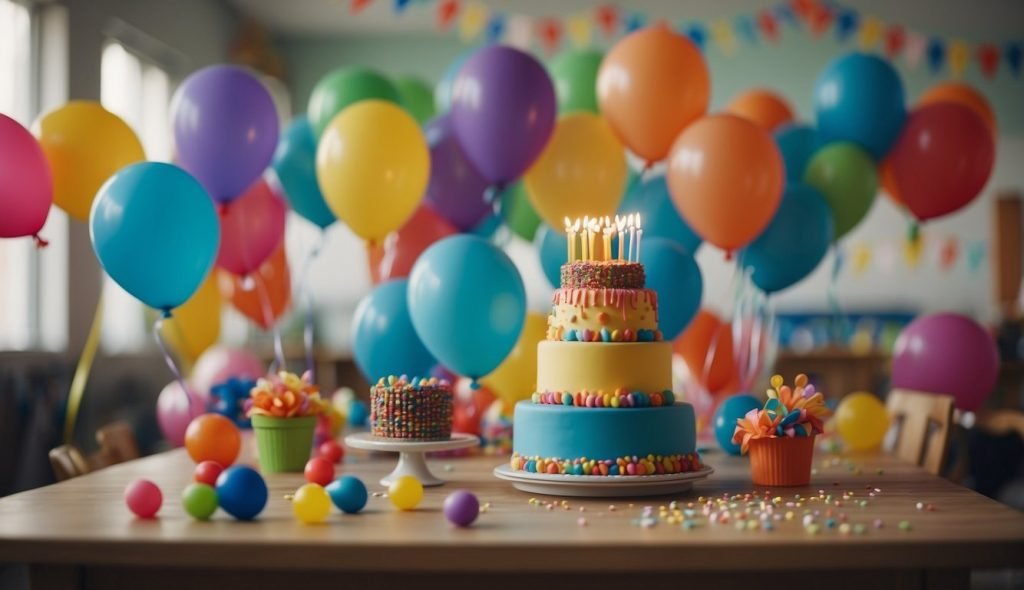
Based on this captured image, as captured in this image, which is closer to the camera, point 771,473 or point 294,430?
point 771,473

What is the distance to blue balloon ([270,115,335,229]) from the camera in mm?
3580

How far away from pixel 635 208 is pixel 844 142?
766 millimetres

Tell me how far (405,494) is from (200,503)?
1.26 ft

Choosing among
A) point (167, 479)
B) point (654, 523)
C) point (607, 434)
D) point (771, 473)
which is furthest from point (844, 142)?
point (167, 479)

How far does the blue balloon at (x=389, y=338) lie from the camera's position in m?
2.96

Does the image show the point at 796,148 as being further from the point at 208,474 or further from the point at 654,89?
the point at 208,474

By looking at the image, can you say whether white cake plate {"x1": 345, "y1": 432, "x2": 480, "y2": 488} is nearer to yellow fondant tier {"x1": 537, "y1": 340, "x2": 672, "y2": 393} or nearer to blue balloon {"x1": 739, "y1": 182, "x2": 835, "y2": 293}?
yellow fondant tier {"x1": 537, "y1": 340, "x2": 672, "y2": 393}

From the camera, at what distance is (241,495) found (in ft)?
6.55

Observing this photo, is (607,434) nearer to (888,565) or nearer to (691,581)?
(691,581)

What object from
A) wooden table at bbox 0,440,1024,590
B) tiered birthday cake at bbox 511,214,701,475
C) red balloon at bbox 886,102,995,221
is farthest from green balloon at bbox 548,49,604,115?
wooden table at bbox 0,440,1024,590

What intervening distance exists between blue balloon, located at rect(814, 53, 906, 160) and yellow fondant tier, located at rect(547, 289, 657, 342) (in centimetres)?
163

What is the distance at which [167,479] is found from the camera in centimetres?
260

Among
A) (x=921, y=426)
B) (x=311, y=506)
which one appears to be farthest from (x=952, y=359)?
(x=311, y=506)

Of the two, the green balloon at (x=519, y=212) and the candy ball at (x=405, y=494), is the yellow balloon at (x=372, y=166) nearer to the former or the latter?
the green balloon at (x=519, y=212)
